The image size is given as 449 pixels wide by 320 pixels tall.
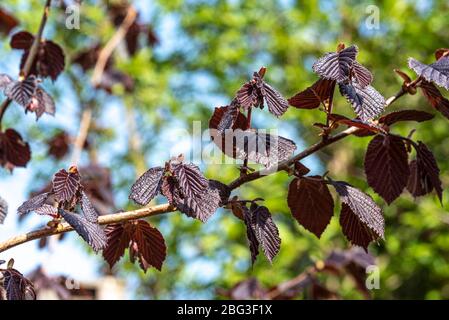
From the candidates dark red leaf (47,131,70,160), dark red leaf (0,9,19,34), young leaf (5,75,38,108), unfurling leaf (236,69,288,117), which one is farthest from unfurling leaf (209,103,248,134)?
dark red leaf (47,131,70,160)

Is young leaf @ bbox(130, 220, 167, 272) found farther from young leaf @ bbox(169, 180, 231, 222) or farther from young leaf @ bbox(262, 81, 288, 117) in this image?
young leaf @ bbox(262, 81, 288, 117)

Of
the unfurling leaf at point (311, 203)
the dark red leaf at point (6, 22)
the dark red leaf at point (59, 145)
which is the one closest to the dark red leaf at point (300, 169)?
the unfurling leaf at point (311, 203)

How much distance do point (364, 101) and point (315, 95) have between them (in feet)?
0.29

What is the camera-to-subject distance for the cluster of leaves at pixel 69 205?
0.82 metres

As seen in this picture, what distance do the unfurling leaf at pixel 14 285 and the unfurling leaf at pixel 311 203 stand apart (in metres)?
0.38

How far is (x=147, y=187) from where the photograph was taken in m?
0.85

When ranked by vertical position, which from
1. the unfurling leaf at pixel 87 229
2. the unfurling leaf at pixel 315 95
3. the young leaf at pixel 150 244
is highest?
the unfurling leaf at pixel 315 95

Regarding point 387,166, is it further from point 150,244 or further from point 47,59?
point 47,59

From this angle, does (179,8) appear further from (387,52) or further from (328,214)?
(328,214)

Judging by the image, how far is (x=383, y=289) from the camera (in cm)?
375

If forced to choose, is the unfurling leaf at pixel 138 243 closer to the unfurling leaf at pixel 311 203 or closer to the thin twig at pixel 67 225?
the thin twig at pixel 67 225

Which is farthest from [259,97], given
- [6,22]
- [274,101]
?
[6,22]

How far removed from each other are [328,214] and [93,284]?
151 centimetres
